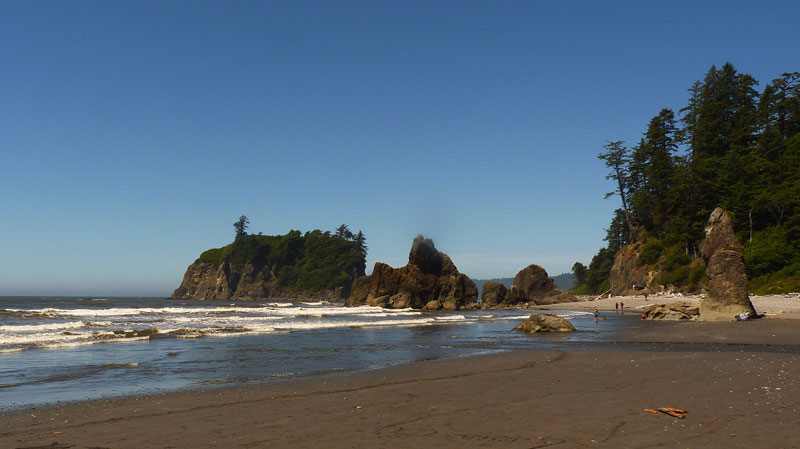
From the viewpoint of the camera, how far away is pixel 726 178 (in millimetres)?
59469

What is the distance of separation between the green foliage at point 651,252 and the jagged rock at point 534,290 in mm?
13162

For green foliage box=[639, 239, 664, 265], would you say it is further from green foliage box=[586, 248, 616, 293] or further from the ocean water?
the ocean water

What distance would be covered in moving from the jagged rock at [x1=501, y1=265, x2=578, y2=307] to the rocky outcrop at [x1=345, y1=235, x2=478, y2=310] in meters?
7.03

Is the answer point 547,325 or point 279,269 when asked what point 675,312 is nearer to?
point 547,325

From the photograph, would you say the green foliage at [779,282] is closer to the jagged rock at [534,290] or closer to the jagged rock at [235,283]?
the jagged rock at [534,290]

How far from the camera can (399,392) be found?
35.3 ft

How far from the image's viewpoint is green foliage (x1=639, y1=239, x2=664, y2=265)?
6725 cm

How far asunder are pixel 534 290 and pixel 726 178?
32932mm

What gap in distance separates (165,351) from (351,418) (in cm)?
1531

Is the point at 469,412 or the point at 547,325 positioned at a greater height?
the point at 469,412

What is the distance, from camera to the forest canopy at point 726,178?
1908 inches

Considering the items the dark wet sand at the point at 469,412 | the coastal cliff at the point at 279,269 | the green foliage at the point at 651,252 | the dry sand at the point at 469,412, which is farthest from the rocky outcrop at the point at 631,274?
the coastal cliff at the point at 279,269

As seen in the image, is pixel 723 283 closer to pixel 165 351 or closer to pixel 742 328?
pixel 742 328

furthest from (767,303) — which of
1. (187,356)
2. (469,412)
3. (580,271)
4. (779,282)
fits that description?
(580,271)
